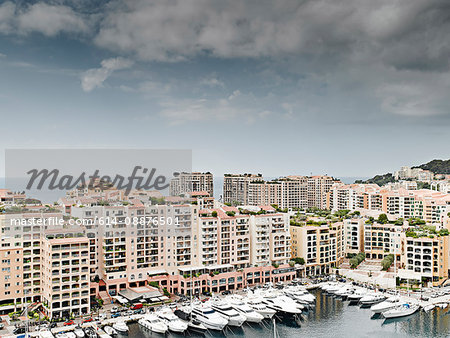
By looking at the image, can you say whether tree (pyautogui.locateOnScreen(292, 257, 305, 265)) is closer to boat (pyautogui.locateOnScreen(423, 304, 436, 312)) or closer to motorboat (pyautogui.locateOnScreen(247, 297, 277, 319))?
motorboat (pyautogui.locateOnScreen(247, 297, 277, 319))

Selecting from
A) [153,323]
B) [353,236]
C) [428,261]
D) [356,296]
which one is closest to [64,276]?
[153,323]

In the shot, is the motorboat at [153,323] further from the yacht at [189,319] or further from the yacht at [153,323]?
the yacht at [189,319]

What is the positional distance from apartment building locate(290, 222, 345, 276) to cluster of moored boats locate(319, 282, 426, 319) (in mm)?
2999

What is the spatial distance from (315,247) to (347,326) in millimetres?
10837

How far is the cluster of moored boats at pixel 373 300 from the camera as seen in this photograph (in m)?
29.2

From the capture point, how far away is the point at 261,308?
29.0 metres

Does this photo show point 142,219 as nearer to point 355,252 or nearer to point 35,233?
point 35,233

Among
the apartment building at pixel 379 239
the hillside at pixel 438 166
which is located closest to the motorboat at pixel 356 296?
the apartment building at pixel 379 239

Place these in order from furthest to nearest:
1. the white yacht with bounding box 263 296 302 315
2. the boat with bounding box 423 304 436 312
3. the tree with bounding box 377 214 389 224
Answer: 1. the tree with bounding box 377 214 389 224
2. the boat with bounding box 423 304 436 312
3. the white yacht with bounding box 263 296 302 315

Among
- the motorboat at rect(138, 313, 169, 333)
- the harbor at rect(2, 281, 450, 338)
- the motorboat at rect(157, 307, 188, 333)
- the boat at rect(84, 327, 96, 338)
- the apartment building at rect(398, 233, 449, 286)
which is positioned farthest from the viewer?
the apartment building at rect(398, 233, 449, 286)

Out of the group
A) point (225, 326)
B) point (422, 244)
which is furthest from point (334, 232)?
point (225, 326)

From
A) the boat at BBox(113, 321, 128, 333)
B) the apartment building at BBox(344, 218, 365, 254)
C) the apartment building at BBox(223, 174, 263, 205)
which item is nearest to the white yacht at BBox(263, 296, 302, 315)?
the boat at BBox(113, 321, 128, 333)

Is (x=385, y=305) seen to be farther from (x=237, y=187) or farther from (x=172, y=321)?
(x=237, y=187)

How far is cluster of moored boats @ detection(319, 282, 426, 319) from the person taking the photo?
2916 centimetres
